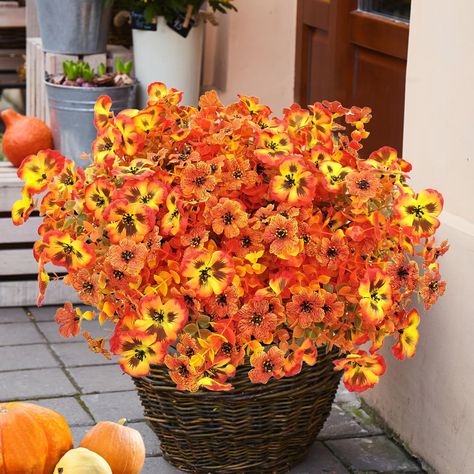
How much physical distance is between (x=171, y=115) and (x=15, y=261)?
6.25 ft

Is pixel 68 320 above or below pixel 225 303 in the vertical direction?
below

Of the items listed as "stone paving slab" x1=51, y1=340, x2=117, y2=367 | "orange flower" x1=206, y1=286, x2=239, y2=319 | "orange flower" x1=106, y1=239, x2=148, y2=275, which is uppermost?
"orange flower" x1=106, y1=239, x2=148, y2=275

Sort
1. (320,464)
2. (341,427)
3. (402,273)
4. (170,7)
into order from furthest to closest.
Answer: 1. (170,7)
2. (341,427)
3. (320,464)
4. (402,273)

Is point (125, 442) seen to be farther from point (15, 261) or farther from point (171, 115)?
point (15, 261)

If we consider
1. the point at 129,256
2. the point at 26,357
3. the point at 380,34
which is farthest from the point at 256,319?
the point at 26,357

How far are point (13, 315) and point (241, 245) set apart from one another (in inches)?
84.2

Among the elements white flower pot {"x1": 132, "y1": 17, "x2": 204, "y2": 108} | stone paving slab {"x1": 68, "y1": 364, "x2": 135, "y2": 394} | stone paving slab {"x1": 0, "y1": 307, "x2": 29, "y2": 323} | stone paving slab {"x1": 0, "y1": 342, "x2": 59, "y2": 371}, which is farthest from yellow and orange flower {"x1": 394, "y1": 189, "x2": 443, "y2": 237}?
white flower pot {"x1": 132, "y1": 17, "x2": 204, "y2": 108}

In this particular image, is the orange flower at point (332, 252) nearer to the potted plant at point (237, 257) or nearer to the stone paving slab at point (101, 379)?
the potted plant at point (237, 257)

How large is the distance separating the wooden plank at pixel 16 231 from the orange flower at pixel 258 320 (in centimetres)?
215

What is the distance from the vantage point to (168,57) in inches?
203

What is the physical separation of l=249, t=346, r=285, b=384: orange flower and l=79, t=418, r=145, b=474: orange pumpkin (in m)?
0.34

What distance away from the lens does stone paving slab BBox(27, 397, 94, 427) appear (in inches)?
132

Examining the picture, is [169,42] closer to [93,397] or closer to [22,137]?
[22,137]

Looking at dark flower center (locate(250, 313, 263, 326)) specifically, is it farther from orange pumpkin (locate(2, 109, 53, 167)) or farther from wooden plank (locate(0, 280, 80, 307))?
orange pumpkin (locate(2, 109, 53, 167))
